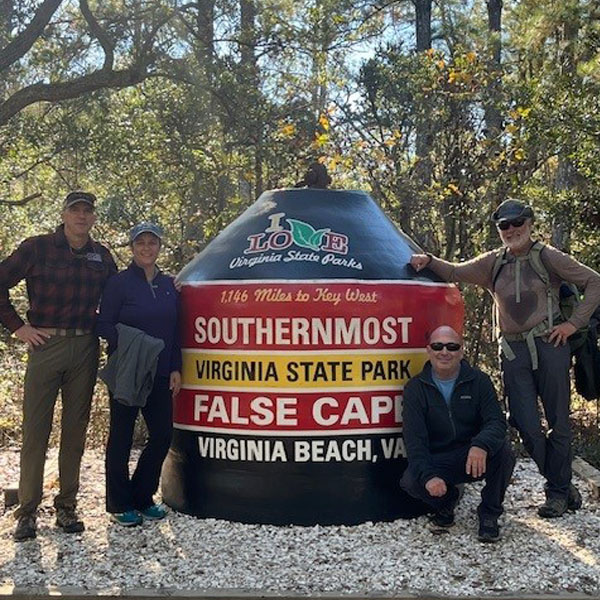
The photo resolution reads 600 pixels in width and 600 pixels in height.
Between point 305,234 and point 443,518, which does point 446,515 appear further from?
point 305,234

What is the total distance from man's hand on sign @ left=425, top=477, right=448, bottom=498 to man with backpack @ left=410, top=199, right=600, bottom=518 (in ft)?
3.43

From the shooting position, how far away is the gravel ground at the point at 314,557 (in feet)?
14.8

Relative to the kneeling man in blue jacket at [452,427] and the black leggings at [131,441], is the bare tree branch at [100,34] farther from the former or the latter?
the kneeling man in blue jacket at [452,427]

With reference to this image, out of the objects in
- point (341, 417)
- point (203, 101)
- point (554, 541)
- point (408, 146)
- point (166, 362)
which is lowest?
point (554, 541)

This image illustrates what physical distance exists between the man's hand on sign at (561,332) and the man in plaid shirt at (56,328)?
298 cm

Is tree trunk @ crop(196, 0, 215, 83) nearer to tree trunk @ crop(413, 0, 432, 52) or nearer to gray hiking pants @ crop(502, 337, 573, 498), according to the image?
Result: gray hiking pants @ crop(502, 337, 573, 498)

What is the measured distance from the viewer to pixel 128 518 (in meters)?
5.50

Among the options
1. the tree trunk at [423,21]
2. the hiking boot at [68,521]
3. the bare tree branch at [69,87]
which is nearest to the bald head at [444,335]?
the hiking boot at [68,521]

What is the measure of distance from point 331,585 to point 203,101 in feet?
26.3

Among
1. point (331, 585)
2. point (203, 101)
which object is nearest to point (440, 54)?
point (203, 101)

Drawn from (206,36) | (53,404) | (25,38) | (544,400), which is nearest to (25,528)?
(53,404)

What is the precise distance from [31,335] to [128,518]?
1.38 meters

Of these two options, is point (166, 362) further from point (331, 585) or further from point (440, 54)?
point (440, 54)

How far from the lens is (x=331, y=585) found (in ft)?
14.7
